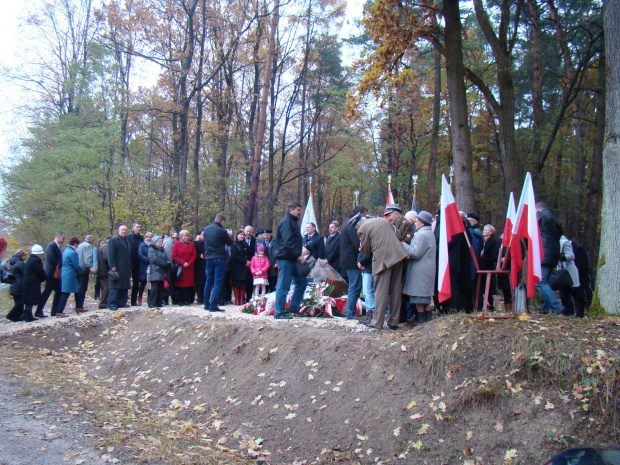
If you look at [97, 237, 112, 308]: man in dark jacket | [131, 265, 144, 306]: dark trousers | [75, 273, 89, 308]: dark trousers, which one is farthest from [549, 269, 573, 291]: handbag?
[75, 273, 89, 308]: dark trousers

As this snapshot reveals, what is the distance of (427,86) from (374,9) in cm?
1860

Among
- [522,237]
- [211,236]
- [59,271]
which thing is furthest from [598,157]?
[59,271]

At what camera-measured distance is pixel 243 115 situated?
28281mm

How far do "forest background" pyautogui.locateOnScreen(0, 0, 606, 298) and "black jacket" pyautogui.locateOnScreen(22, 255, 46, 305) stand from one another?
802 centimetres

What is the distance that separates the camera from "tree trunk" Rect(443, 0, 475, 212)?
398 inches

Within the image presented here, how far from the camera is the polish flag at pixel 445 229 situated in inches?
248

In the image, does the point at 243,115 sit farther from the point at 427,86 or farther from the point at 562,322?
the point at 562,322

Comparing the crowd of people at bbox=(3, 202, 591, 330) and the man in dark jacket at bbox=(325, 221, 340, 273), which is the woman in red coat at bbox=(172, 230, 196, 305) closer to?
the crowd of people at bbox=(3, 202, 591, 330)

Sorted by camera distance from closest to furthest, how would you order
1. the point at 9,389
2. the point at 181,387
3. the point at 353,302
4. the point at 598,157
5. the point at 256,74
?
the point at 9,389
the point at 181,387
the point at 353,302
the point at 598,157
the point at 256,74

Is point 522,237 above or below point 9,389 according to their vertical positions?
above

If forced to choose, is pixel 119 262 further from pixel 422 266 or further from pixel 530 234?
pixel 530 234

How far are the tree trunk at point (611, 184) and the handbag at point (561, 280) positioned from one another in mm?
1477

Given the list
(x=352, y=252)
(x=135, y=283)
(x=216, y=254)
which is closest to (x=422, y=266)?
(x=352, y=252)

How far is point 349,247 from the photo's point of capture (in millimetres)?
8672
